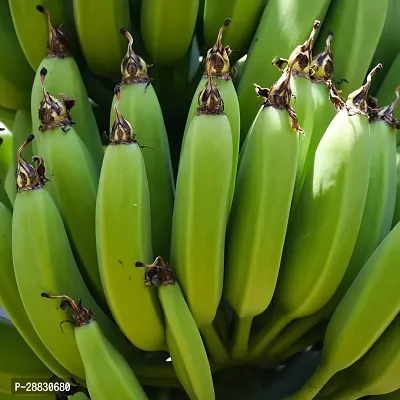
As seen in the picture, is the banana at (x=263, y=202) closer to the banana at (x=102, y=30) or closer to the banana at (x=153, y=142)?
the banana at (x=153, y=142)

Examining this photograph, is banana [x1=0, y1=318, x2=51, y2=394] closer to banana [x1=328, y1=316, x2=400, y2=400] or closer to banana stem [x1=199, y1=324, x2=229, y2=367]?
banana stem [x1=199, y1=324, x2=229, y2=367]

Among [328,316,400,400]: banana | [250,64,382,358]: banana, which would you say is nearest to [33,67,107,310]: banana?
[250,64,382,358]: banana

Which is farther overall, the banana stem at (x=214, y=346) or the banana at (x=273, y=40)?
the banana at (x=273, y=40)

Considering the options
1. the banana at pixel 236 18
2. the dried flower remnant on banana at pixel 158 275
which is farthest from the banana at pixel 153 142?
the banana at pixel 236 18

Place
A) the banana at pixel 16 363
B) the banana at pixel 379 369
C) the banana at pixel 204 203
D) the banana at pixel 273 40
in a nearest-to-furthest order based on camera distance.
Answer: the banana at pixel 204 203 < the banana at pixel 379 369 < the banana at pixel 273 40 < the banana at pixel 16 363

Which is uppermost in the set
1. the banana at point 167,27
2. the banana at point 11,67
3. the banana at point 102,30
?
the banana at point 11,67

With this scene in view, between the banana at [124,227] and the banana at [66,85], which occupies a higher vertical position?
the banana at [66,85]
